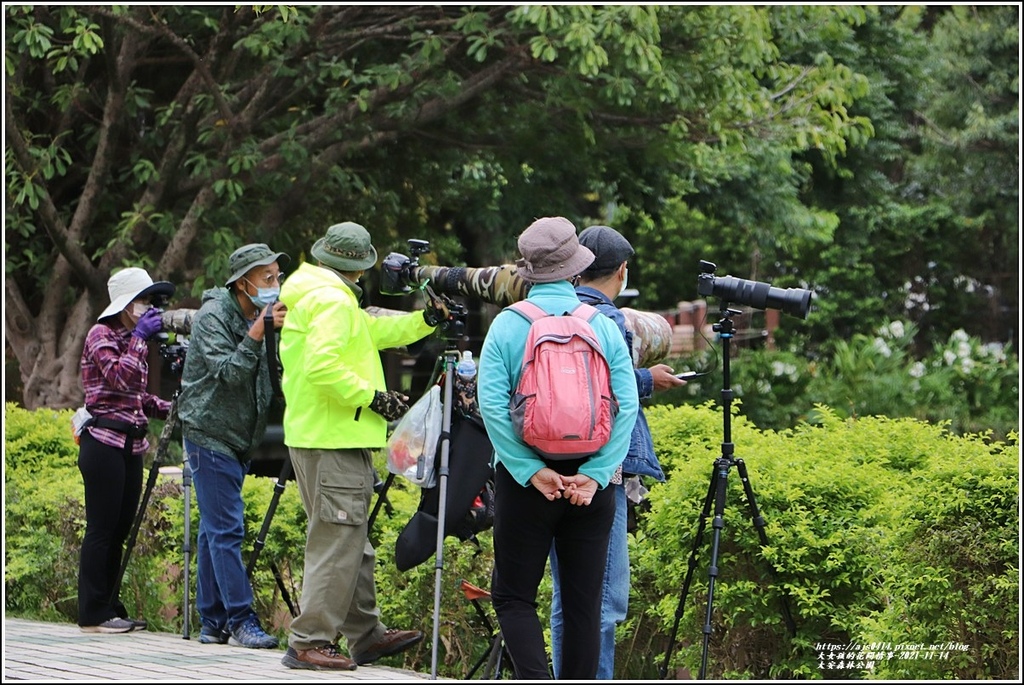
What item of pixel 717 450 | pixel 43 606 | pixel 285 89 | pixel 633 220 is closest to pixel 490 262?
pixel 633 220

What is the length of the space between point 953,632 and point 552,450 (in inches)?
71.7

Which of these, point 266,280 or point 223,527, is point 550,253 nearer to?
point 266,280

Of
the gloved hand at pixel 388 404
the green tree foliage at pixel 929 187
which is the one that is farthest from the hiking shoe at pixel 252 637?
the green tree foliage at pixel 929 187

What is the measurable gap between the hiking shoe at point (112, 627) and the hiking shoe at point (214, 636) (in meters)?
0.66

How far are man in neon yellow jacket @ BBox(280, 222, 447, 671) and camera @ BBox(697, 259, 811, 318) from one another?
1160 millimetres

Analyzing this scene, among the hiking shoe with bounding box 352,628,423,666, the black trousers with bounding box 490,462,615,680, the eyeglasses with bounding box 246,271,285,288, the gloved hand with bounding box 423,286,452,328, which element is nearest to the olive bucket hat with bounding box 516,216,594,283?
the black trousers with bounding box 490,462,615,680

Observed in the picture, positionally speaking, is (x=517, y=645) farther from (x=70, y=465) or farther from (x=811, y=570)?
(x=70, y=465)

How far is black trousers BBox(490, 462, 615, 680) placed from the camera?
495 centimetres

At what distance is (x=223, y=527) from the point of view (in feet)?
23.1

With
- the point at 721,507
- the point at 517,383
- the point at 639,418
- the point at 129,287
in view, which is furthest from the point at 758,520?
the point at 129,287

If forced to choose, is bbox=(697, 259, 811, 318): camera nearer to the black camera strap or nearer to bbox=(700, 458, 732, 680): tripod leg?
bbox=(700, 458, 732, 680): tripod leg

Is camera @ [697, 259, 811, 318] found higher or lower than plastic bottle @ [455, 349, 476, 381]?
higher

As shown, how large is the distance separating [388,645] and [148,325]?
2282mm

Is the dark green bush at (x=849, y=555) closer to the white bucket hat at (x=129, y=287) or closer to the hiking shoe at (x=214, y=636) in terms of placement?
the hiking shoe at (x=214, y=636)
